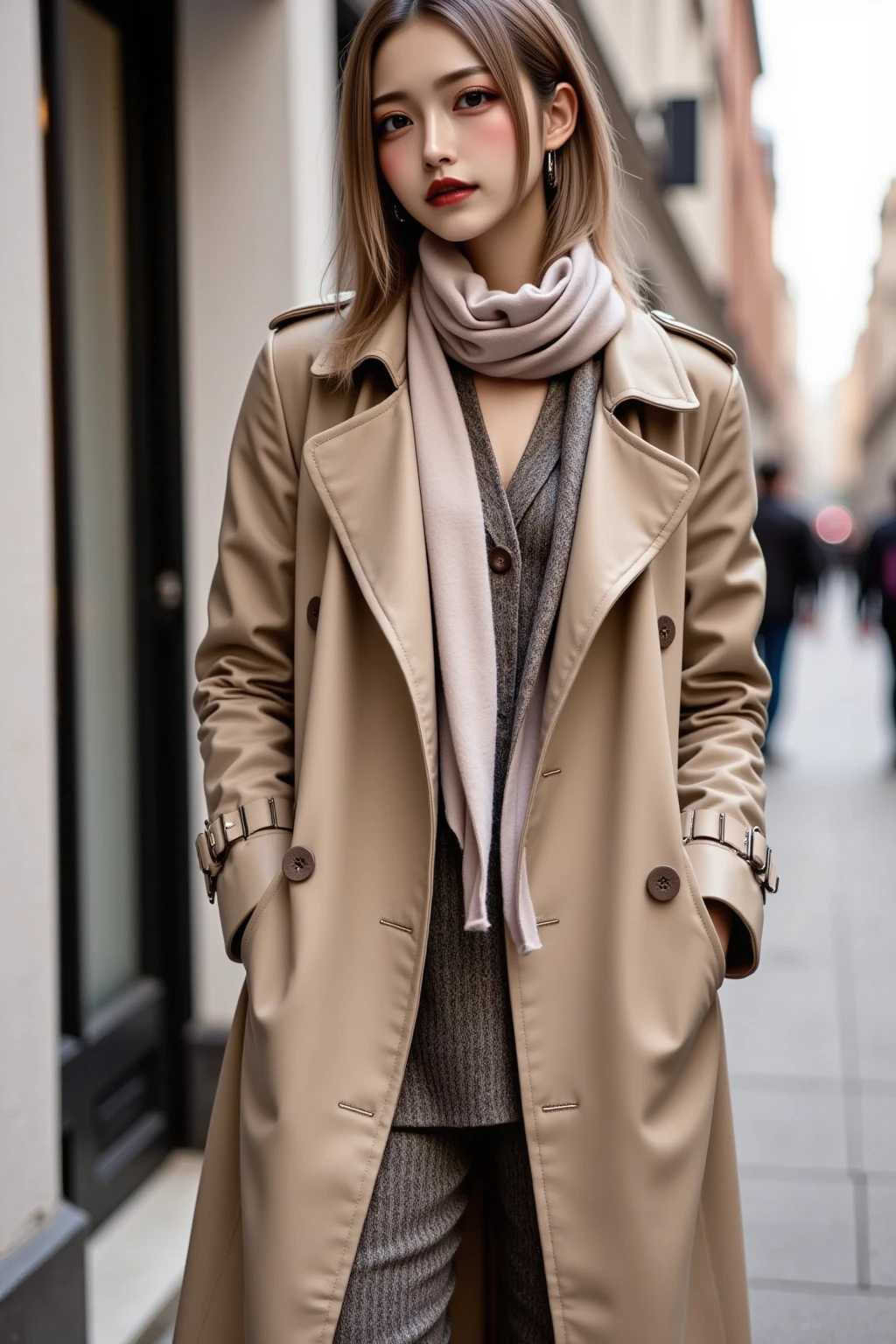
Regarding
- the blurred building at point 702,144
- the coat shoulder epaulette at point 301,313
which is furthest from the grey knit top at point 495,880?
the blurred building at point 702,144

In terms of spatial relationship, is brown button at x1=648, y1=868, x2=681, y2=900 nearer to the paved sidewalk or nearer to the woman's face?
the woman's face

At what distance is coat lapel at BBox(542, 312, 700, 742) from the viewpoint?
1793mm

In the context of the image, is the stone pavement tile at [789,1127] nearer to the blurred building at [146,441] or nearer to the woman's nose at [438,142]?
the blurred building at [146,441]

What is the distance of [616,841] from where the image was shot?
5.99 ft

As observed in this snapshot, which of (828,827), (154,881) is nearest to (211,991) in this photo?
(154,881)

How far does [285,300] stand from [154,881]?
1.60m

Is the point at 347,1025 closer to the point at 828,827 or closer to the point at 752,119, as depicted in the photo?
the point at 828,827

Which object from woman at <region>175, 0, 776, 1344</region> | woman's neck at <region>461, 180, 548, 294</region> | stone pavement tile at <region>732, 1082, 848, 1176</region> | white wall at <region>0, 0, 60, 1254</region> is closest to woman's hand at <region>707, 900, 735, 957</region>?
woman at <region>175, 0, 776, 1344</region>

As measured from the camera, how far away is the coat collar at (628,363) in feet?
6.27

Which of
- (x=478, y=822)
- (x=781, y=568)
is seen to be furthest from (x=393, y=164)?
(x=781, y=568)

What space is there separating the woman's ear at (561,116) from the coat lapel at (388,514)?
0.33 meters

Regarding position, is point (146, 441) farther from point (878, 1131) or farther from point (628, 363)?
point (878, 1131)

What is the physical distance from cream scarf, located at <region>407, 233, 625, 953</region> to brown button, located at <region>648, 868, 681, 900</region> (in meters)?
0.16

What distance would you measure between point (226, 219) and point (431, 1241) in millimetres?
2999
